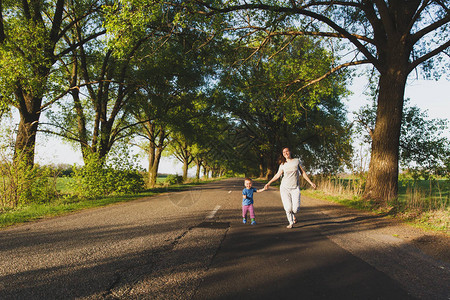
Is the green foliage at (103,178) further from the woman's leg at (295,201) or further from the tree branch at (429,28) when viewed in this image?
the tree branch at (429,28)

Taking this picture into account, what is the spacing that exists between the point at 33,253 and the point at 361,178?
1203 centimetres

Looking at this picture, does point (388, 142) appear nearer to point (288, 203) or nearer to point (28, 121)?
point (288, 203)

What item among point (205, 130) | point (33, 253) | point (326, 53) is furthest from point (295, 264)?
point (205, 130)

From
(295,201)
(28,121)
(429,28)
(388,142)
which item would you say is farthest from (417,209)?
(28,121)

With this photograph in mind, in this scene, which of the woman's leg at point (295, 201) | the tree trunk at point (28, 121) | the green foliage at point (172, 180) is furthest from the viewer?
the green foliage at point (172, 180)

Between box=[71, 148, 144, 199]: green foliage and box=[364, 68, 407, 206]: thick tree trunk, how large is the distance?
11943 mm

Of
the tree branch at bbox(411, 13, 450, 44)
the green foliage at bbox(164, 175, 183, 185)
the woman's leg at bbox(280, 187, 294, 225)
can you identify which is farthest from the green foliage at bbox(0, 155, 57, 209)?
the green foliage at bbox(164, 175, 183, 185)

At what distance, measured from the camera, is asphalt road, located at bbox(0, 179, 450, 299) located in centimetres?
284

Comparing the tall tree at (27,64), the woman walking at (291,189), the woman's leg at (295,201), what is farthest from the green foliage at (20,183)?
the woman's leg at (295,201)

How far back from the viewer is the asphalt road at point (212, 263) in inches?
112

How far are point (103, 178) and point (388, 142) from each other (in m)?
12.8

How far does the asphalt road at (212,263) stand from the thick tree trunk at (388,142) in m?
3.45

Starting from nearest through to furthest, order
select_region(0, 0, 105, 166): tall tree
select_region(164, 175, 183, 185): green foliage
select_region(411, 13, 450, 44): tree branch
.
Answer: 1. select_region(411, 13, 450, 44): tree branch
2. select_region(0, 0, 105, 166): tall tree
3. select_region(164, 175, 183, 185): green foliage

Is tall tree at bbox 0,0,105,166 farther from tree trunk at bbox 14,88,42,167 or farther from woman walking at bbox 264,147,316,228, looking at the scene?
woman walking at bbox 264,147,316,228
